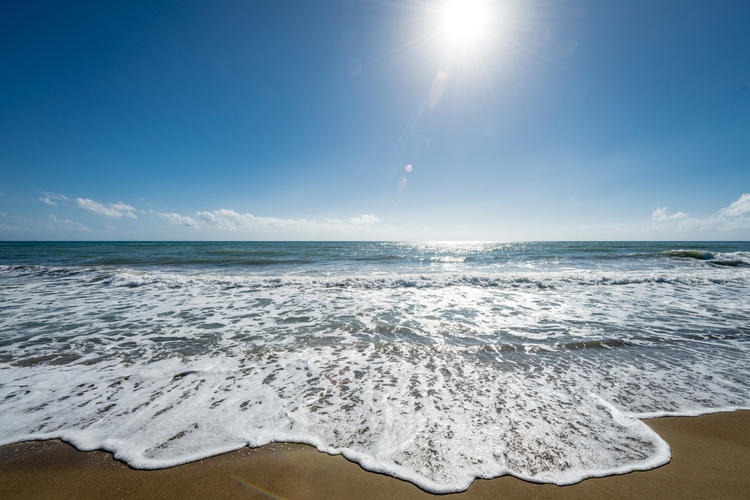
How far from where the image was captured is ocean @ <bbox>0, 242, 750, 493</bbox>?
2504 mm

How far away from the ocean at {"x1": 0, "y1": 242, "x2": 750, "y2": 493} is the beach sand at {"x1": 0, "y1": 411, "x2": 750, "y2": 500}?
3.8 inches

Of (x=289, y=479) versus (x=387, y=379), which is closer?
(x=289, y=479)

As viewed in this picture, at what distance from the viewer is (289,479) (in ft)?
7.13

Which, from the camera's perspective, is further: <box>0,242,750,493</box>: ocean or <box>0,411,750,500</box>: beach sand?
<box>0,242,750,493</box>: ocean

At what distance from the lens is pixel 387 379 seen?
12.5 ft

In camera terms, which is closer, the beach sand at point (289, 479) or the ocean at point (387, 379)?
the beach sand at point (289, 479)

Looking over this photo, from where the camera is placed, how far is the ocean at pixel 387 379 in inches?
98.6

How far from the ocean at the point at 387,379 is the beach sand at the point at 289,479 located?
96 mm

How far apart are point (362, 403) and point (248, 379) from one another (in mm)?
1738

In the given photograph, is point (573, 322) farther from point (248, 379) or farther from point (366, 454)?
point (248, 379)

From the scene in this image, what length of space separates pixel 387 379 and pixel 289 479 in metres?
1.86

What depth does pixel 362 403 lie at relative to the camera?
10.6 ft

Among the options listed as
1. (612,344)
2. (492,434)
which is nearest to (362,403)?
(492,434)

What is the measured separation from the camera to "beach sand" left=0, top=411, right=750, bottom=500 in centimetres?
206
